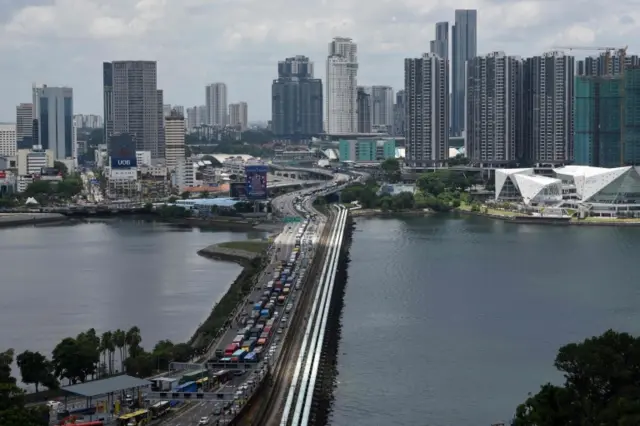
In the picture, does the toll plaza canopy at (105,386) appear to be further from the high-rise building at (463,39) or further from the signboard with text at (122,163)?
the high-rise building at (463,39)

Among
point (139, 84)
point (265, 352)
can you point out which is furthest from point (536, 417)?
point (139, 84)

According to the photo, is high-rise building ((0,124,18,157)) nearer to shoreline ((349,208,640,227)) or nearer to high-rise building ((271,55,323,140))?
high-rise building ((271,55,323,140))

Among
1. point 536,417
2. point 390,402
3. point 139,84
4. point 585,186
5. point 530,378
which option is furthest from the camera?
point 139,84

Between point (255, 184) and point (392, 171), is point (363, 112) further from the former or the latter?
point (255, 184)

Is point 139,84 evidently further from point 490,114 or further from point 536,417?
point 536,417

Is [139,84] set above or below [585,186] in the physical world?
above

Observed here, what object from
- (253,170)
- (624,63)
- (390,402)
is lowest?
(390,402)

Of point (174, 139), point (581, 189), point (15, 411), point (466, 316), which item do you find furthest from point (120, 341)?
point (174, 139)
